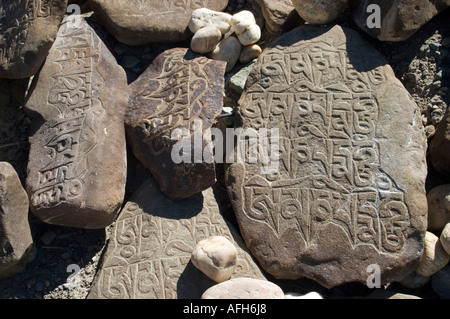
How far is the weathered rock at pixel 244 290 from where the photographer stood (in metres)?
2.56

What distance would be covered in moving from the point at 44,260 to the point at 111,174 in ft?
2.22

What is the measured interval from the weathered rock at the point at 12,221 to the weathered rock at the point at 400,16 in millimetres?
2266

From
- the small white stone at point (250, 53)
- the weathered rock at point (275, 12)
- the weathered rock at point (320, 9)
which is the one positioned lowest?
the small white stone at point (250, 53)

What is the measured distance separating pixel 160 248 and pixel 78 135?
78 centimetres

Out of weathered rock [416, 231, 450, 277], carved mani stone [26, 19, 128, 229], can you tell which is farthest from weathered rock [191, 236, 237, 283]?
weathered rock [416, 231, 450, 277]

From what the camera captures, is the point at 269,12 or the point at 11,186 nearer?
the point at 11,186

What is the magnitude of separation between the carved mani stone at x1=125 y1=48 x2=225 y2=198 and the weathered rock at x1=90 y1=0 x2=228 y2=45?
1.07ft

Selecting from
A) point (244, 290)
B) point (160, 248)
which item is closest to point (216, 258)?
point (244, 290)

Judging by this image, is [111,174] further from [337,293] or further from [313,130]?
[337,293]

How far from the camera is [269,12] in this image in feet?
11.7

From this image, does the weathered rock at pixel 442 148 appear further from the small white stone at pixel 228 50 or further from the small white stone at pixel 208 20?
the small white stone at pixel 208 20

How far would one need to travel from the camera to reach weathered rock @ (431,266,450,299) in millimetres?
2865

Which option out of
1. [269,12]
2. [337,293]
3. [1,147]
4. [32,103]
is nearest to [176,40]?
[269,12]

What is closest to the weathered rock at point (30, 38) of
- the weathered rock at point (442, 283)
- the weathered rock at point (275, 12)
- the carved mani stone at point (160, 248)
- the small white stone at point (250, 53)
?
the carved mani stone at point (160, 248)
